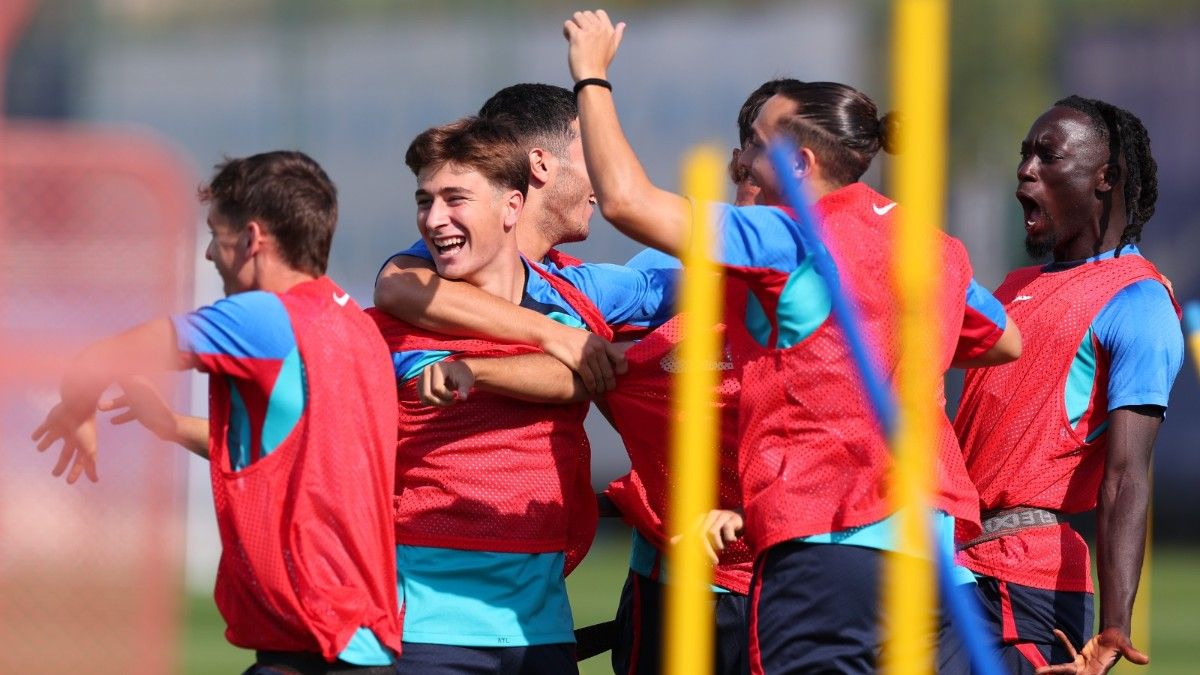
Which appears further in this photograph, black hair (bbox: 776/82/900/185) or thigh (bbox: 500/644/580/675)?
thigh (bbox: 500/644/580/675)

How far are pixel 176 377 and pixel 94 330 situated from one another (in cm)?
49

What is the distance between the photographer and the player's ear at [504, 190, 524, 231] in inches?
171

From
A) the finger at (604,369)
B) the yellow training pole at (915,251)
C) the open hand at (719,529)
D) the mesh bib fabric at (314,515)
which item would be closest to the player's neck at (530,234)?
the finger at (604,369)

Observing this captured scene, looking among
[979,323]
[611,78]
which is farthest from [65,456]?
[611,78]

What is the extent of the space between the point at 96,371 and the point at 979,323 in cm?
186

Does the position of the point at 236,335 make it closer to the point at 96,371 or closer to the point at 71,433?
the point at 96,371

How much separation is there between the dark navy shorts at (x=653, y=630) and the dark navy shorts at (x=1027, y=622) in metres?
0.61

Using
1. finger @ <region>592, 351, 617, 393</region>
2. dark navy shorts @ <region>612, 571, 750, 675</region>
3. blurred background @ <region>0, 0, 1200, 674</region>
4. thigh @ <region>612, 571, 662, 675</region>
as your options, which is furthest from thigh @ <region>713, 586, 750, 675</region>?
blurred background @ <region>0, 0, 1200, 674</region>

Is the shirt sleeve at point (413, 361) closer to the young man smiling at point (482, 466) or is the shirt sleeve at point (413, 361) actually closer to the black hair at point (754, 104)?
the young man smiling at point (482, 466)

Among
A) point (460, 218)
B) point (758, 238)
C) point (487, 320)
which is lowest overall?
point (487, 320)

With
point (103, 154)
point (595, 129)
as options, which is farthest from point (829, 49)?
point (595, 129)

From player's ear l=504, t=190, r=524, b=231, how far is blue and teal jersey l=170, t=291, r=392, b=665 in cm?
82

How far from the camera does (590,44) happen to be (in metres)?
3.65

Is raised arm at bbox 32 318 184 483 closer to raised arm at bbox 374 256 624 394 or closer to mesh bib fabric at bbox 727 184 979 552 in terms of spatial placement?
raised arm at bbox 374 256 624 394
